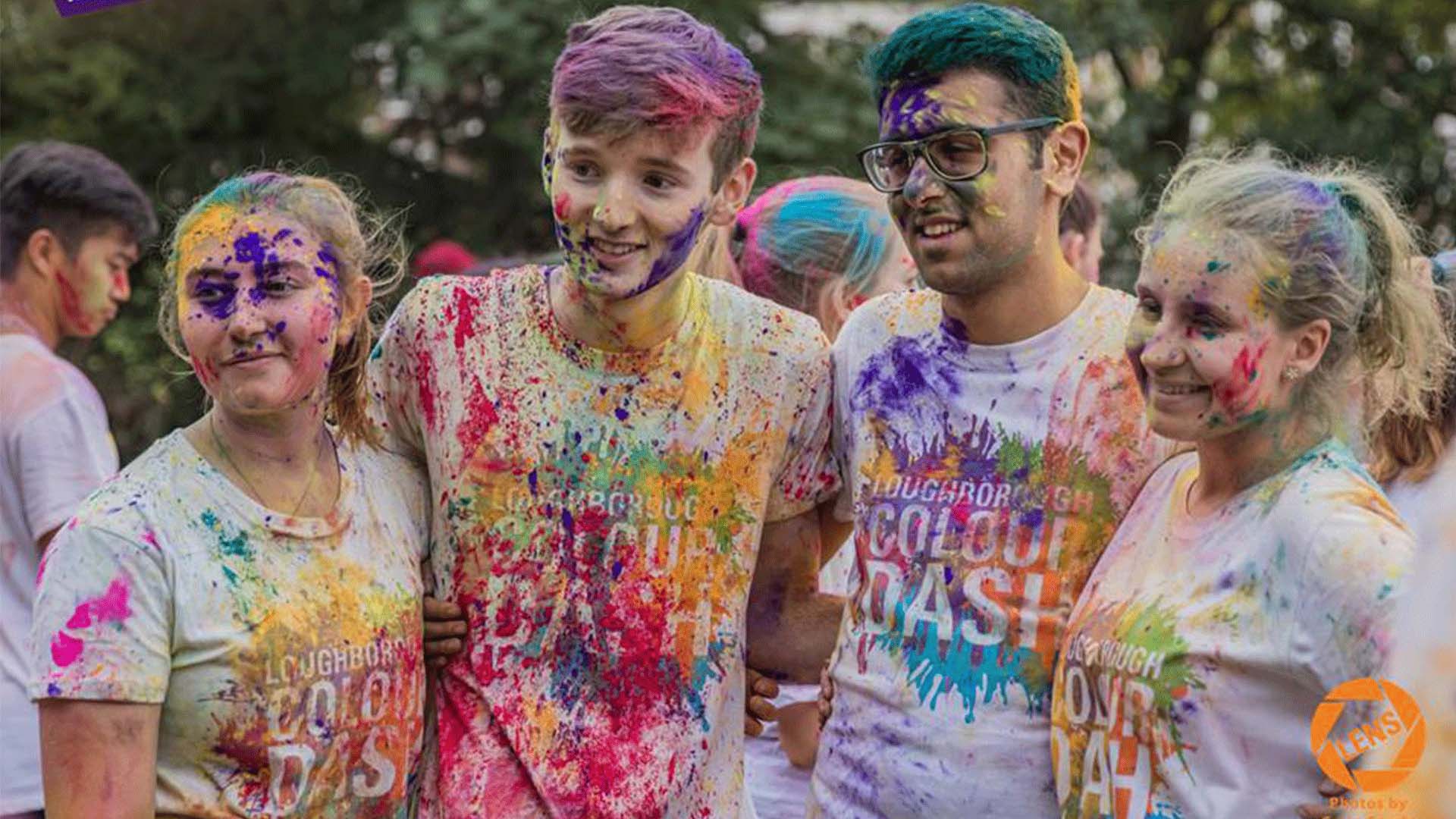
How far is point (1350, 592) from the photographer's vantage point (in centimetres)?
244

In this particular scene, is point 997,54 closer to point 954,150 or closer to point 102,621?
point 954,150

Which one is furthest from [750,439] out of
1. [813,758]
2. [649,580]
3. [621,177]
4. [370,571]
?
[813,758]

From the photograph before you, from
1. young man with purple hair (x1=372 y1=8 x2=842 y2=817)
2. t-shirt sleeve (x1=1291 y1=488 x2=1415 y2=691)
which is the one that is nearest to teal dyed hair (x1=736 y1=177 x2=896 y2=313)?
young man with purple hair (x1=372 y1=8 x2=842 y2=817)

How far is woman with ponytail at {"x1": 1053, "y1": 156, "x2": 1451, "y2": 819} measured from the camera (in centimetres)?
253

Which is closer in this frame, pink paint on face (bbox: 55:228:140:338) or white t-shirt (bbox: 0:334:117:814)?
white t-shirt (bbox: 0:334:117:814)

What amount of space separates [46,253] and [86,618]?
2.20 metres

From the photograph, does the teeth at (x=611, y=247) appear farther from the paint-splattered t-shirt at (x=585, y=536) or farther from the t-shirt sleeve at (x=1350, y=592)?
the t-shirt sleeve at (x=1350, y=592)

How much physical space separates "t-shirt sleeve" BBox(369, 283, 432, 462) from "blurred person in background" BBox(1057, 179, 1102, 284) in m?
2.52

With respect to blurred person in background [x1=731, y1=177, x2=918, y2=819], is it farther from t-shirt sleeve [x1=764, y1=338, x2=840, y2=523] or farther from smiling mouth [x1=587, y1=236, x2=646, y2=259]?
smiling mouth [x1=587, y1=236, x2=646, y2=259]

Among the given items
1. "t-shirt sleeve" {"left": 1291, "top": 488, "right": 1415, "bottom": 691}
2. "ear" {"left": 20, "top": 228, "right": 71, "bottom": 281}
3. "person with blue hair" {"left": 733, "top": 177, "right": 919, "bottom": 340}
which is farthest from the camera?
"ear" {"left": 20, "top": 228, "right": 71, "bottom": 281}

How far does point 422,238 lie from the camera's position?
33.6ft

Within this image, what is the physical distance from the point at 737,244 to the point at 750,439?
130 centimetres

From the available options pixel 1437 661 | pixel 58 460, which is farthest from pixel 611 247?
pixel 1437 661

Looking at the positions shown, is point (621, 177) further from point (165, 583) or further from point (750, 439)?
point (165, 583)
